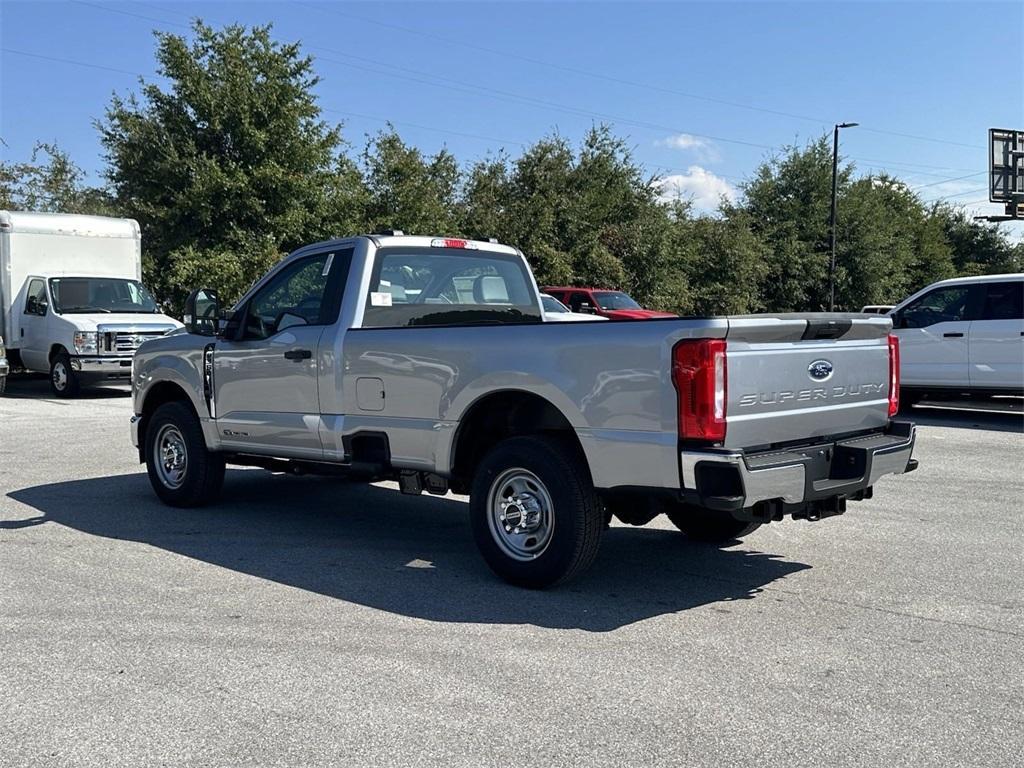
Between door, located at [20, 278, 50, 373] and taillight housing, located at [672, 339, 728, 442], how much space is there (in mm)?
15943

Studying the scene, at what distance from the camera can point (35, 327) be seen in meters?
18.7

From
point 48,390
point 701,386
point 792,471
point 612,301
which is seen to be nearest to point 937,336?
point 792,471

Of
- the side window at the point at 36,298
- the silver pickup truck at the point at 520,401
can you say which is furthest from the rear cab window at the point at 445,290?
the side window at the point at 36,298

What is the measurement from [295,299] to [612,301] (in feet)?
62.8

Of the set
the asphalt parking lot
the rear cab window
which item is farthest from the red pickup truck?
the asphalt parking lot

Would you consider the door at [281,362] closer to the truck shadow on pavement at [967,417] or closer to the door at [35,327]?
the truck shadow on pavement at [967,417]

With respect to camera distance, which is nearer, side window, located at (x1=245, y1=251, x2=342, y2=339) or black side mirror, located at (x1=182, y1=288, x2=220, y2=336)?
side window, located at (x1=245, y1=251, x2=342, y2=339)

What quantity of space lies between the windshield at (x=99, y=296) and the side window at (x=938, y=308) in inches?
506

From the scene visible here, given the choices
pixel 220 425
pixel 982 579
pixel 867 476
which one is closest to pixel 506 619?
pixel 867 476

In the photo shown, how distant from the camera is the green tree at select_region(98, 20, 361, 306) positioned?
992 inches

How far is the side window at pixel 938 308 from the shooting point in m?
14.5

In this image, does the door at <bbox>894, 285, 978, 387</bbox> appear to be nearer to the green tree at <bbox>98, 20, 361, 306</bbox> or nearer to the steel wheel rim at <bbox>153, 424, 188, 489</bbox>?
the steel wheel rim at <bbox>153, 424, 188, 489</bbox>

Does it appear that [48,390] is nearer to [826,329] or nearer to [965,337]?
[965,337]

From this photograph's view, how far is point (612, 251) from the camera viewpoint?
37.4 metres
